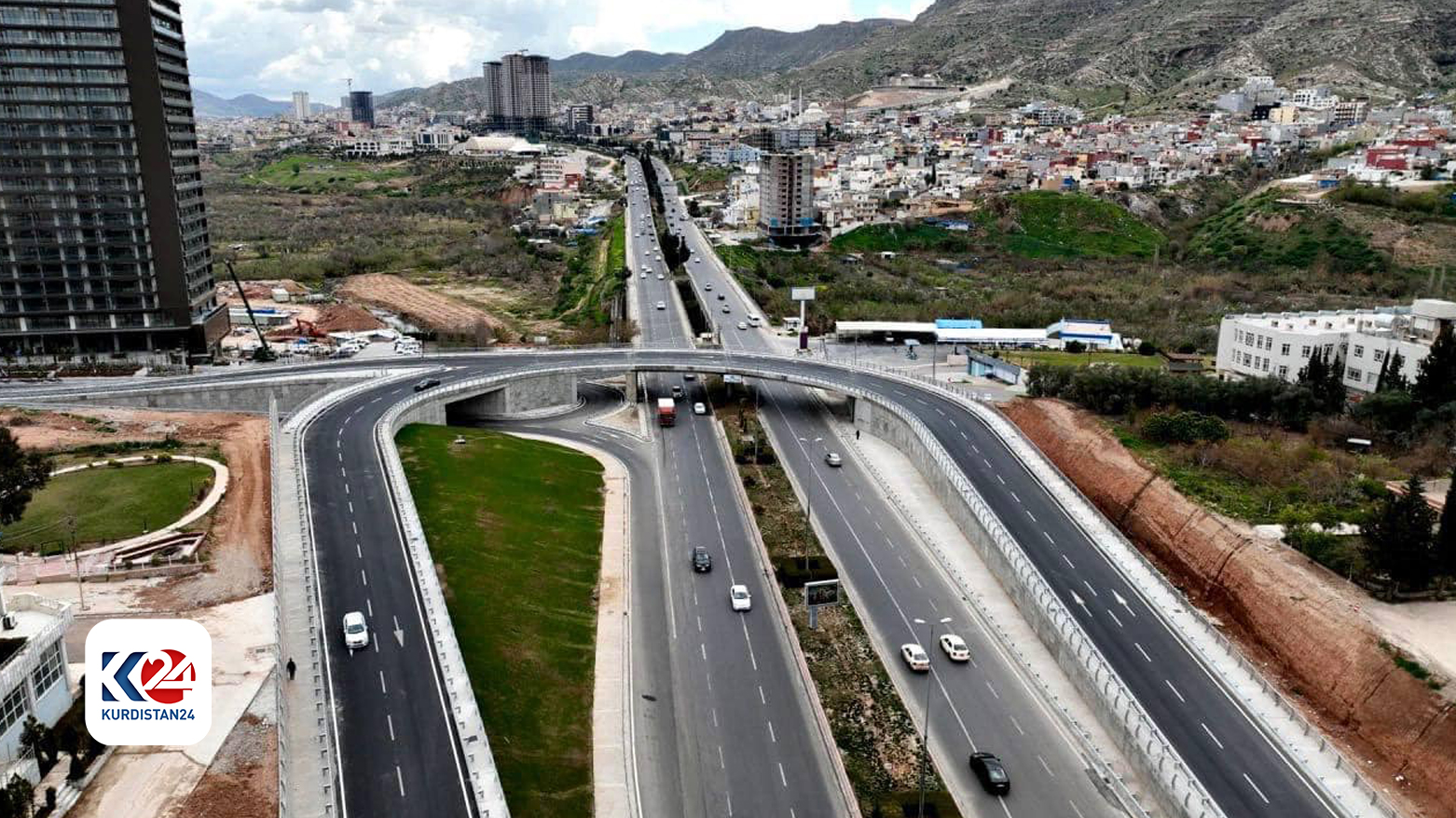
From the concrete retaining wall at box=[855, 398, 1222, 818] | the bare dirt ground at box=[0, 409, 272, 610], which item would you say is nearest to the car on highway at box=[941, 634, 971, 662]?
the concrete retaining wall at box=[855, 398, 1222, 818]

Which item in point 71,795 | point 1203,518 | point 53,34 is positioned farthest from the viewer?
point 53,34

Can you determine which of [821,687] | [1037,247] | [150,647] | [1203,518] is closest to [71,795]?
[150,647]

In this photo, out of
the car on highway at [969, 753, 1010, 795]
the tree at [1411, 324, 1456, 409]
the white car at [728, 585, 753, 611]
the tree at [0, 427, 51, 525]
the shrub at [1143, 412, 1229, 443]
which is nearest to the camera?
the car on highway at [969, 753, 1010, 795]

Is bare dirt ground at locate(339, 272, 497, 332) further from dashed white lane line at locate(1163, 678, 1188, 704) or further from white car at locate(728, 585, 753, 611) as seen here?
dashed white lane line at locate(1163, 678, 1188, 704)

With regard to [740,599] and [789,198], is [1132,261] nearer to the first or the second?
[789,198]

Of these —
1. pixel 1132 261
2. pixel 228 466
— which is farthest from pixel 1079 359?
pixel 1132 261

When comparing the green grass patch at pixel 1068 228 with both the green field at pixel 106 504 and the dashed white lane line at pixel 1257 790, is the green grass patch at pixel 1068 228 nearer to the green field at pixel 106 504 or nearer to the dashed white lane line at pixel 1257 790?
the green field at pixel 106 504

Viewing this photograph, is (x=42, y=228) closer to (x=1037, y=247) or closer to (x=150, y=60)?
(x=150, y=60)
